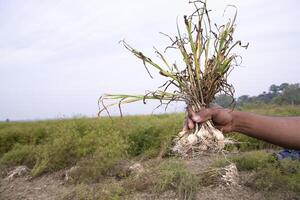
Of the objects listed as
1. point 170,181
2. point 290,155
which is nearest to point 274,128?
point 170,181

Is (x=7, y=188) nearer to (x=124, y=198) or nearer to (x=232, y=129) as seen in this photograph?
(x=124, y=198)

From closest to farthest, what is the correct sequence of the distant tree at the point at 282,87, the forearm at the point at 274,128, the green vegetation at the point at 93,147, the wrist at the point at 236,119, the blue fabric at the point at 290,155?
1. the forearm at the point at 274,128
2. the wrist at the point at 236,119
3. the blue fabric at the point at 290,155
4. the green vegetation at the point at 93,147
5. the distant tree at the point at 282,87

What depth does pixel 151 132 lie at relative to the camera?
790 centimetres

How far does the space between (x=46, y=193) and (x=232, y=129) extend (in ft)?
13.8

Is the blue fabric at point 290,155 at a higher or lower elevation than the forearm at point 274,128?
lower

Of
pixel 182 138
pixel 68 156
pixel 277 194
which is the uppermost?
pixel 182 138

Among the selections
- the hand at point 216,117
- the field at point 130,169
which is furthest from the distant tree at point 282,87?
the hand at point 216,117

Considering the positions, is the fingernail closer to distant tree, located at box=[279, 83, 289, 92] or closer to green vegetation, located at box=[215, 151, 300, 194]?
green vegetation, located at box=[215, 151, 300, 194]

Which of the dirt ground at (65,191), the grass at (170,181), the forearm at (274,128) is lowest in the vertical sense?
the dirt ground at (65,191)

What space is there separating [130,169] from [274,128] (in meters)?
3.98

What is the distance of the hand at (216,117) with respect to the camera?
7.61ft

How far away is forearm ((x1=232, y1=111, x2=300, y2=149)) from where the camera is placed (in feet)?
7.22

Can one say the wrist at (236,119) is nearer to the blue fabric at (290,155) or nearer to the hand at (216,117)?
the hand at (216,117)

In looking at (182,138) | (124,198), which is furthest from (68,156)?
(182,138)
